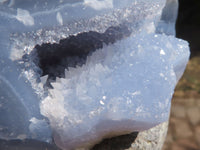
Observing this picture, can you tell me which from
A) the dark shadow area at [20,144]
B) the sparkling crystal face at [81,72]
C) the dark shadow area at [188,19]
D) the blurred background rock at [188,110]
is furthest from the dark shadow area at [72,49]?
the dark shadow area at [188,19]

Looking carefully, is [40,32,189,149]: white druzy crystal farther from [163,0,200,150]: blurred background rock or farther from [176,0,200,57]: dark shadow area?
[176,0,200,57]: dark shadow area

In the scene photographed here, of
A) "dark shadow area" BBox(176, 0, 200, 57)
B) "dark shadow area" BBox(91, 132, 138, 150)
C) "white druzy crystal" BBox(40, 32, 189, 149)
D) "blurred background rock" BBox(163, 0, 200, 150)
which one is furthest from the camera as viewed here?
"dark shadow area" BBox(176, 0, 200, 57)

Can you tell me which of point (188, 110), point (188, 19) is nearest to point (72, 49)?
point (188, 110)

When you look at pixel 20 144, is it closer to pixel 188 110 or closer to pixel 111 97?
pixel 111 97

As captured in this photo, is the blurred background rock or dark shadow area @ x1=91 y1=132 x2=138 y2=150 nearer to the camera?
dark shadow area @ x1=91 y1=132 x2=138 y2=150

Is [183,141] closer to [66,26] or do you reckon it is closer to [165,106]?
[165,106]

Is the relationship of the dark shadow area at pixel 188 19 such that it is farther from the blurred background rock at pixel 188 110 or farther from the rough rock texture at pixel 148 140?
the rough rock texture at pixel 148 140

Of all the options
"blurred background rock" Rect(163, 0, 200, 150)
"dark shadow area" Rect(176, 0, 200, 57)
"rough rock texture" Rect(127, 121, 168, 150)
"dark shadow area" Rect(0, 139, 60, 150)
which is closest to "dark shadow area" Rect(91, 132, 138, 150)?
"rough rock texture" Rect(127, 121, 168, 150)

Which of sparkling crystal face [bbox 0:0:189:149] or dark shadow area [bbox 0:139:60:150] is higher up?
sparkling crystal face [bbox 0:0:189:149]

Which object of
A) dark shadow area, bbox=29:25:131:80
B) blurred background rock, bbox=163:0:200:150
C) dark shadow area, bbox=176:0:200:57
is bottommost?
blurred background rock, bbox=163:0:200:150
